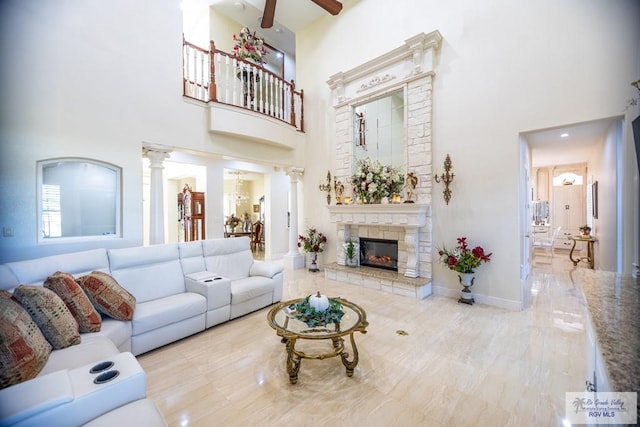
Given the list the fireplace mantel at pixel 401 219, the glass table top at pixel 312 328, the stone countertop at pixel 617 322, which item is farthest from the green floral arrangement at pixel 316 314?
the fireplace mantel at pixel 401 219

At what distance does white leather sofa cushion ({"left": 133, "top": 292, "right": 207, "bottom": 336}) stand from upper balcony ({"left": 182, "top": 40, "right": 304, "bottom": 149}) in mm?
2923

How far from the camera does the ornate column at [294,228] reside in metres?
6.32

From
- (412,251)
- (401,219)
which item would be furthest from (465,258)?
(401,219)

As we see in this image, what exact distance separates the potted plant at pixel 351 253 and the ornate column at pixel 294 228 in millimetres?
1480

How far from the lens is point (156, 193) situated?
4359 mm

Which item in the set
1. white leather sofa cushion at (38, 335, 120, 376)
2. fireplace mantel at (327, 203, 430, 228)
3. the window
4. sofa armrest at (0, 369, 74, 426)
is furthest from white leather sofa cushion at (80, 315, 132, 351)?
fireplace mantel at (327, 203, 430, 228)

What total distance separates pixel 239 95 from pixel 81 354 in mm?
4867

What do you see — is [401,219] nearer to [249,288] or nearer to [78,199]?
[249,288]

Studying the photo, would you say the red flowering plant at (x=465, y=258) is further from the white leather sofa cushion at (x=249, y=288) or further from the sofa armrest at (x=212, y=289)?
the sofa armrest at (x=212, y=289)

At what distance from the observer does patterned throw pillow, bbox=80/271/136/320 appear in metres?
2.35

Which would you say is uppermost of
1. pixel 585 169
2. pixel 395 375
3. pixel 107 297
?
pixel 585 169

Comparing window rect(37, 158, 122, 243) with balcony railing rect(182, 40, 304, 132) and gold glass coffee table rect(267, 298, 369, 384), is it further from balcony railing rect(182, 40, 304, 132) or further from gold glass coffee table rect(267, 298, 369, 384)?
gold glass coffee table rect(267, 298, 369, 384)

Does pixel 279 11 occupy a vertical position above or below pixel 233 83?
above

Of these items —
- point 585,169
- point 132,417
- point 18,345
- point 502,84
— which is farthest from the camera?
point 585,169
